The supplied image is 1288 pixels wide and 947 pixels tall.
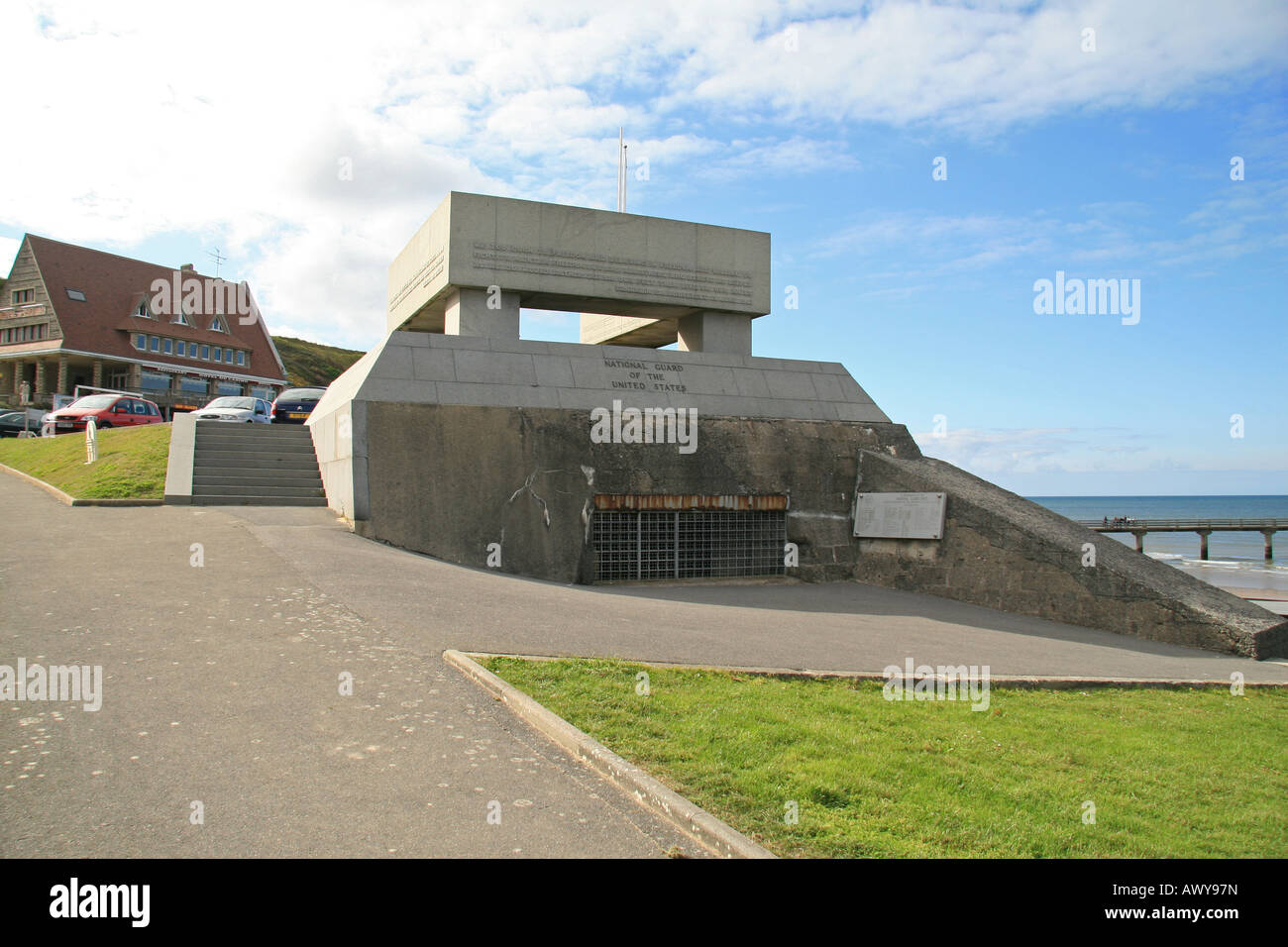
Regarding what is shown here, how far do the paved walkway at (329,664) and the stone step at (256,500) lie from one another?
1444mm

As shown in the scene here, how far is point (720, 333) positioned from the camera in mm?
17969

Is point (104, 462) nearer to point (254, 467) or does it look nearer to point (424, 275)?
point (254, 467)

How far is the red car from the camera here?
2641cm

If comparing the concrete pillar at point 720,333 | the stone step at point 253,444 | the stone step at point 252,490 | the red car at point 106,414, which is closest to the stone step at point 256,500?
the stone step at point 252,490

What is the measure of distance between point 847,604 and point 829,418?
457 centimetres

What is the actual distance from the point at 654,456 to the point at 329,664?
8398 mm

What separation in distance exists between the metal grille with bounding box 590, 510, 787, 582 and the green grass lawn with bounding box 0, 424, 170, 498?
821 cm

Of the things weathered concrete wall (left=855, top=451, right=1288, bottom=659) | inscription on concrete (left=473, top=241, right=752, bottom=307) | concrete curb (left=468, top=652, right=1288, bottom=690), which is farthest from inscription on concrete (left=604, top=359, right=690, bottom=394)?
concrete curb (left=468, top=652, right=1288, bottom=690)

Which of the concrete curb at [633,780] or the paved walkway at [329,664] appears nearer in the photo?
the concrete curb at [633,780]

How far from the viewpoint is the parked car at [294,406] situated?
23.2m

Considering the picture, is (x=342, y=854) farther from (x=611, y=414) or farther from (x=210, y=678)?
(x=611, y=414)

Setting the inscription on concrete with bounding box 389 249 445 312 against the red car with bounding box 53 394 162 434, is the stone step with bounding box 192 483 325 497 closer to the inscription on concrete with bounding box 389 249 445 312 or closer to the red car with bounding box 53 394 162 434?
the inscription on concrete with bounding box 389 249 445 312

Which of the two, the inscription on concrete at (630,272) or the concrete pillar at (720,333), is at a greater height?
the inscription on concrete at (630,272)

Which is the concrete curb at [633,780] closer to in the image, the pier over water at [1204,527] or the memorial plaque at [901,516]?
the memorial plaque at [901,516]
